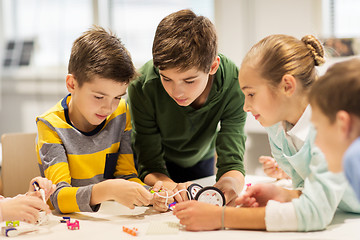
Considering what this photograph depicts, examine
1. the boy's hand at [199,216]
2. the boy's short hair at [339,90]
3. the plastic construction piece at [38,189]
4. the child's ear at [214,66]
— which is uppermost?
the boy's short hair at [339,90]

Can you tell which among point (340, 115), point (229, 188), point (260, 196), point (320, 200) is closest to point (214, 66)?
point (229, 188)

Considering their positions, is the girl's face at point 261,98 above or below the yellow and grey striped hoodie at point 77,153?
above

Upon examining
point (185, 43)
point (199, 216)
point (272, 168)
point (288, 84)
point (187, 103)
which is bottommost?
point (272, 168)

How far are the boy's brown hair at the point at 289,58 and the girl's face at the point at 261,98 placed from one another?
22 millimetres

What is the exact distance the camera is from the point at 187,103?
4.90ft

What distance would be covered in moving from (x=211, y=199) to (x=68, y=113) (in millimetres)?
599

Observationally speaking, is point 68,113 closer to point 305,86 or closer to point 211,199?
point 211,199

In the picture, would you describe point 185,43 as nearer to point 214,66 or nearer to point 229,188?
point 214,66

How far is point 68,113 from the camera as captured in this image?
1509mm

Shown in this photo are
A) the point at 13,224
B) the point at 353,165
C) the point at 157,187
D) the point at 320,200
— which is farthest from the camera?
the point at 157,187

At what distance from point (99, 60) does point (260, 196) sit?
70 cm

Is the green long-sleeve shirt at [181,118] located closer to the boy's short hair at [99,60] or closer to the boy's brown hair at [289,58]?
the boy's short hair at [99,60]

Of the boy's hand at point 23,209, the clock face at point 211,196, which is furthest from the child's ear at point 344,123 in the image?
the boy's hand at point 23,209

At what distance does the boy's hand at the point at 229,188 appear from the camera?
1.36 meters
